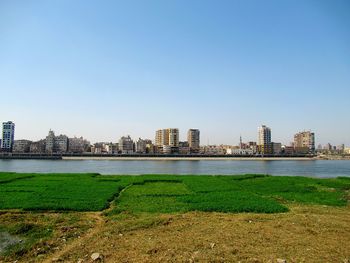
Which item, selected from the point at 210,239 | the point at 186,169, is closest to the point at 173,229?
the point at 210,239

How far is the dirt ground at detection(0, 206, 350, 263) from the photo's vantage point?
10078 mm

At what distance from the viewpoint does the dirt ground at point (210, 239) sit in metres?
10.1

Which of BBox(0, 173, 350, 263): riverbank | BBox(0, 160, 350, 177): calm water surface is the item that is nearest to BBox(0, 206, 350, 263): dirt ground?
BBox(0, 173, 350, 263): riverbank

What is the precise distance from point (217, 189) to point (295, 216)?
39.6 ft

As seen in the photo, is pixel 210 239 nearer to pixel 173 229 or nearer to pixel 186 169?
pixel 173 229


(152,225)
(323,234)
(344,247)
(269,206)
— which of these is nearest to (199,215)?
(152,225)

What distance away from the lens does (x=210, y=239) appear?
470 inches

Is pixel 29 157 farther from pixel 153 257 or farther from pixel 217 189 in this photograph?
pixel 153 257

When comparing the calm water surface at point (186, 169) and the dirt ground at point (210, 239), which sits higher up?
the dirt ground at point (210, 239)

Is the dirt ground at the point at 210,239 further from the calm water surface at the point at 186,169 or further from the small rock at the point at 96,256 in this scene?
the calm water surface at the point at 186,169

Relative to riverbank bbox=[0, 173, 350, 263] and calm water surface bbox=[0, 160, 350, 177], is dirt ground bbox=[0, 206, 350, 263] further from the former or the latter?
calm water surface bbox=[0, 160, 350, 177]

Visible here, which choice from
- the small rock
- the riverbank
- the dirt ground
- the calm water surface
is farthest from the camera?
the calm water surface

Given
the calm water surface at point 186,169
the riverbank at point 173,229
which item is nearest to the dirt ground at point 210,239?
the riverbank at point 173,229

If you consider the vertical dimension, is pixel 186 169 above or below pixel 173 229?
below
